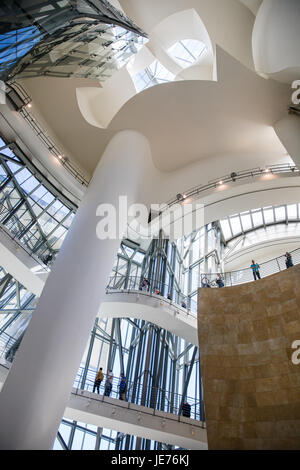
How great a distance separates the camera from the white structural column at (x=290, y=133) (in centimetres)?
1409

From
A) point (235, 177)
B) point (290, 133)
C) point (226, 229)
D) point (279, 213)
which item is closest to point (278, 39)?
point (290, 133)

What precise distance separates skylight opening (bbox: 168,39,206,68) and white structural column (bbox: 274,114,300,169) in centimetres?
1183

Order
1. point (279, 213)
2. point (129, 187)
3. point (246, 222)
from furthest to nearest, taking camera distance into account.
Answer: point (246, 222) → point (279, 213) → point (129, 187)

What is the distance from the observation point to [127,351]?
2398 cm

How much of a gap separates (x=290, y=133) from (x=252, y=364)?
10.7m

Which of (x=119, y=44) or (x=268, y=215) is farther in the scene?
(x=268, y=215)

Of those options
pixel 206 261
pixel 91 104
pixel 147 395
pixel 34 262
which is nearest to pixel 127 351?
pixel 147 395

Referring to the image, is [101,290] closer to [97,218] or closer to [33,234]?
[97,218]

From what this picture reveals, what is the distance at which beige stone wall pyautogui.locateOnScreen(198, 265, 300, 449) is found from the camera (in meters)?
9.13

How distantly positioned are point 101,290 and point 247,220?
82.6 feet

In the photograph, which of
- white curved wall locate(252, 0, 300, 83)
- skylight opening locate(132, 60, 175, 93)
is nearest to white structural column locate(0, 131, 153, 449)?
white curved wall locate(252, 0, 300, 83)

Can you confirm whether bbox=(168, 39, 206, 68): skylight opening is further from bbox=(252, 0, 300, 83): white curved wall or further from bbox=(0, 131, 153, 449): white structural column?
bbox=(0, 131, 153, 449): white structural column

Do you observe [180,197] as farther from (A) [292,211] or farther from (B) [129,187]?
(A) [292,211]

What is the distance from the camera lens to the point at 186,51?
2503cm
